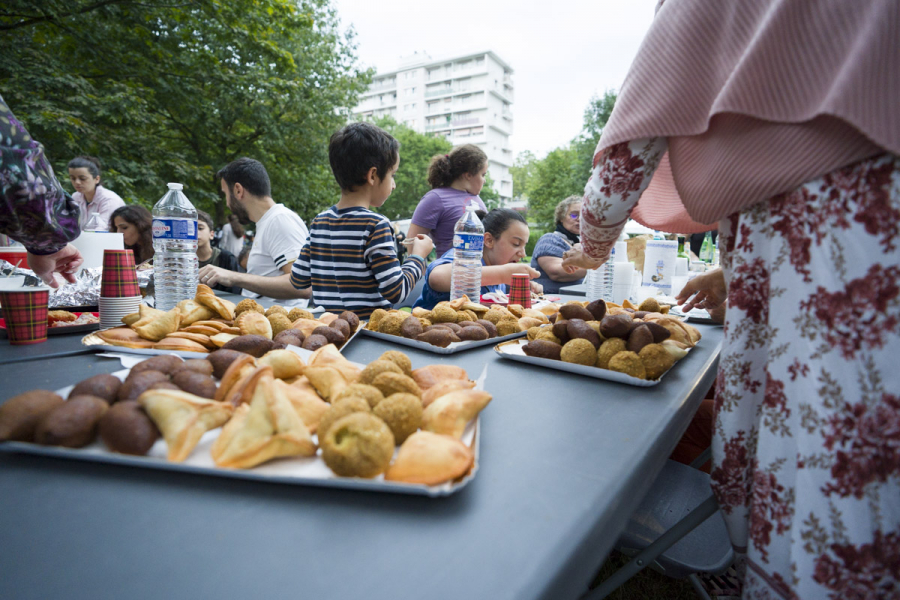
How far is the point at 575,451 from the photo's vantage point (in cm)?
83

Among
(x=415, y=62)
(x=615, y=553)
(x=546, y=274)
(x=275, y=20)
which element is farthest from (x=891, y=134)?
(x=415, y=62)

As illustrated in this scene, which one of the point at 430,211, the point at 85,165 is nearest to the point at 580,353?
the point at 430,211

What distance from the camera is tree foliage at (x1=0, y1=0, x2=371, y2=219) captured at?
6.70m

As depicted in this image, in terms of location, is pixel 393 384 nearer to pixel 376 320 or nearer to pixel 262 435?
pixel 262 435

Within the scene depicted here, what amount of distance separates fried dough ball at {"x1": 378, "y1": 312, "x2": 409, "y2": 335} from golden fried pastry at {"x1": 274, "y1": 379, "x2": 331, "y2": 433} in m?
0.81

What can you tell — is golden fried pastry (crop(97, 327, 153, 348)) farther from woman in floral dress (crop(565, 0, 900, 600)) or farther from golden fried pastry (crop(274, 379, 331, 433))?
woman in floral dress (crop(565, 0, 900, 600))

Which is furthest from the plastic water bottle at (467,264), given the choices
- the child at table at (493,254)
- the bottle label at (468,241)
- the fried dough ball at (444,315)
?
the fried dough ball at (444,315)

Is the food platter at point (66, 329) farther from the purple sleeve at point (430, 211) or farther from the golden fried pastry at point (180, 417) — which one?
the purple sleeve at point (430, 211)

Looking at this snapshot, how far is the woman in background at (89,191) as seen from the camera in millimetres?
5723

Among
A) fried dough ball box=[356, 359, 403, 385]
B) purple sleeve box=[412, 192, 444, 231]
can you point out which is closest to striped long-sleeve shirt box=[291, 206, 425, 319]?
purple sleeve box=[412, 192, 444, 231]

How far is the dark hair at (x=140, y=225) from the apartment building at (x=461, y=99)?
171 feet

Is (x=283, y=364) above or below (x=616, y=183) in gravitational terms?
below

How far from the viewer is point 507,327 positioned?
178 centimetres

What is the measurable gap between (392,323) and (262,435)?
0.98 meters
